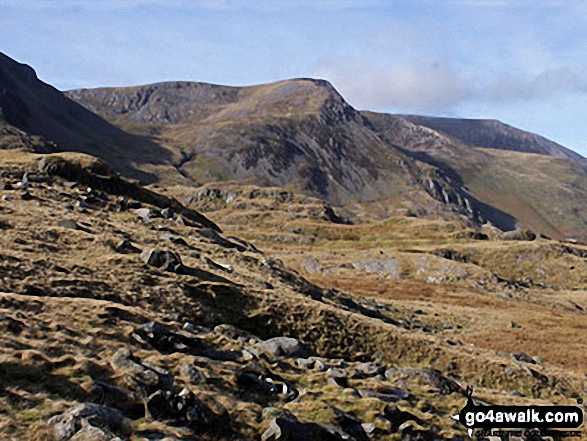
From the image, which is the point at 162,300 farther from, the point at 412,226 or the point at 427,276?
the point at 412,226

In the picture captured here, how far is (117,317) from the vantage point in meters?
22.8

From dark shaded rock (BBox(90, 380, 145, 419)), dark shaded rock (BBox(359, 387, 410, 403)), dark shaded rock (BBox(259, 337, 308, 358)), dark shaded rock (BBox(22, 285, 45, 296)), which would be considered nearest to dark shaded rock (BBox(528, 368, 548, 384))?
dark shaded rock (BBox(359, 387, 410, 403))

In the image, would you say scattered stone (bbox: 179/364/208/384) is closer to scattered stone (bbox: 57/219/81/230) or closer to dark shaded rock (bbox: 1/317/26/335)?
dark shaded rock (bbox: 1/317/26/335)

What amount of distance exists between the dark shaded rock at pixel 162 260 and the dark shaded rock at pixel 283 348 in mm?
11587

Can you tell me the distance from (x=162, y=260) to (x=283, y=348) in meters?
13.2

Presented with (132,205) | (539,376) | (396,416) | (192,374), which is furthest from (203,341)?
(132,205)

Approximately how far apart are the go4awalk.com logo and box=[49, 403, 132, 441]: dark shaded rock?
12084 millimetres

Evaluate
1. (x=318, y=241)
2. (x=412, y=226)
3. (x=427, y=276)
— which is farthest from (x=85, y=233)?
(x=412, y=226)

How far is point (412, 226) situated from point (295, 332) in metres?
145

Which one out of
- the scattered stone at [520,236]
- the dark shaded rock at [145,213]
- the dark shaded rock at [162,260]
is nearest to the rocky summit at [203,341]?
the dark shaded rock at [162,260]

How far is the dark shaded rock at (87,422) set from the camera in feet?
39.9

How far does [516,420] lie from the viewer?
19781 mm

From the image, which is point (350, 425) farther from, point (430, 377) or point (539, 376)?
point (539, 376)

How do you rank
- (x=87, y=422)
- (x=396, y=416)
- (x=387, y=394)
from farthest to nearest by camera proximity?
(x=387, y=394) → (x=396, y=416) → (x=87, y=422)
